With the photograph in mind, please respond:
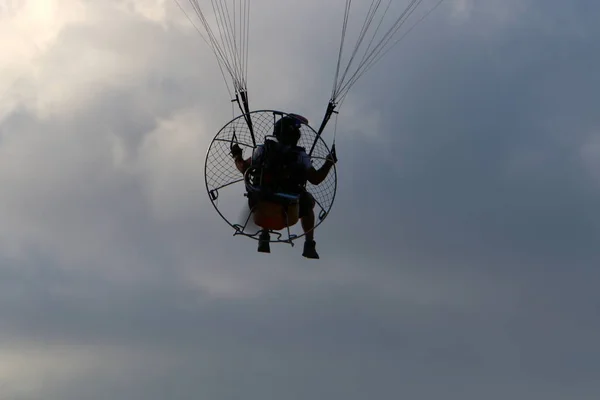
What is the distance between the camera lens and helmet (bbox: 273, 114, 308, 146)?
76.1 ft

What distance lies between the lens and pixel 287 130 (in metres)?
Answer: 23.4

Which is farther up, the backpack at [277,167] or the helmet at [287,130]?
the helmet at [287,130]

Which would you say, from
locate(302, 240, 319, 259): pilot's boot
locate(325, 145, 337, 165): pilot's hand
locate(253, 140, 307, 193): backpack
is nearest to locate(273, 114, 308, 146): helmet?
locate(253, 140, 307, 193): backpack

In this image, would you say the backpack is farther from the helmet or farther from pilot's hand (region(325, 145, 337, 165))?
pilot's hand (region(325, 145, 337, 165))

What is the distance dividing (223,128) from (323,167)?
2018 mm

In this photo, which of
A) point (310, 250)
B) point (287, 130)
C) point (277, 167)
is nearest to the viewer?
point (277, 167)

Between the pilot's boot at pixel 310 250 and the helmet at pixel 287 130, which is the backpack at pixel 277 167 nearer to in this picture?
the helmet at pixel 287 130

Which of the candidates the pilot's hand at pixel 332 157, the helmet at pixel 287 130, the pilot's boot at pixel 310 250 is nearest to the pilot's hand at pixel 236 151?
the helmet at pixel 287 130

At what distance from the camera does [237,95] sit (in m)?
23.5

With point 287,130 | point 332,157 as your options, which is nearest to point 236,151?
point 287,130

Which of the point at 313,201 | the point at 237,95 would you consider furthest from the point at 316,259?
the point at 237,95

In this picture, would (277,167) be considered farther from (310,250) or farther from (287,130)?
(310,250)

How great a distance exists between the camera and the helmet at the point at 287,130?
2320 cm

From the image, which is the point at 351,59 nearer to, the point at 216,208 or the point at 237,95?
the point at 237,95
